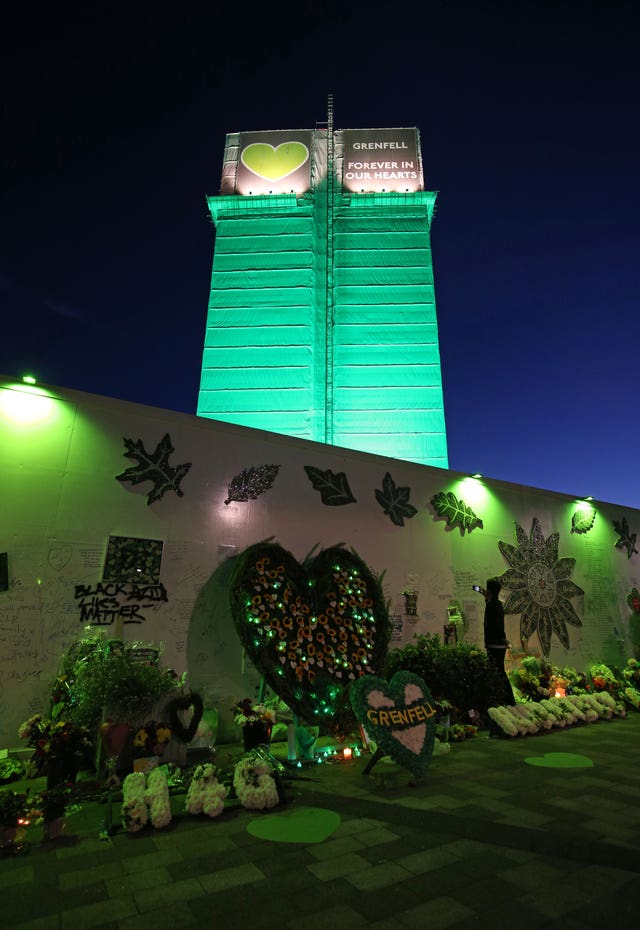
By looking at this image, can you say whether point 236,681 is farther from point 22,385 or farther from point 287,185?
point 287,185

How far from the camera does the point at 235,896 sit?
2613mm

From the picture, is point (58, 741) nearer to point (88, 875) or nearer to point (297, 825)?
point (88, 875)

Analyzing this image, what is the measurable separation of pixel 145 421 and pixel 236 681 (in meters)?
4.24

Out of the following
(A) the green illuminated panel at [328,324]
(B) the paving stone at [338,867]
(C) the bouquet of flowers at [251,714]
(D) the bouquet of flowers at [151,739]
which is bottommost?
(B) the paving stone at [338,867]

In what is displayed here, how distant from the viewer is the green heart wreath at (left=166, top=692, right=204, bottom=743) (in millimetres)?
5117

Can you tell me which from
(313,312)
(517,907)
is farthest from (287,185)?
(517,907)

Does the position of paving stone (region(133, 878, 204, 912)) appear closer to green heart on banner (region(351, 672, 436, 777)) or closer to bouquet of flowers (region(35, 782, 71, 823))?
bouquet of flowers (region(35, 782, 71, 823))

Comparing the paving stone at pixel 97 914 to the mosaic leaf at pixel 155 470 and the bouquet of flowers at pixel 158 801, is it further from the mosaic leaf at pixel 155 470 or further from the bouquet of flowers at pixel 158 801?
the mosaic leaf at pixel 155 470

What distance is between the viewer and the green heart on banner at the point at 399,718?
460 cm

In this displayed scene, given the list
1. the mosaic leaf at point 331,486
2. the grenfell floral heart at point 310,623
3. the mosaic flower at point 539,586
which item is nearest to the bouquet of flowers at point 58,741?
the grenfell floral heart at point 310,623

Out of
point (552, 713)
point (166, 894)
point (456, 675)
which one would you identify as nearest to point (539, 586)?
point (552, 713)

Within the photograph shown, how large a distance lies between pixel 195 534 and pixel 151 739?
294 cm

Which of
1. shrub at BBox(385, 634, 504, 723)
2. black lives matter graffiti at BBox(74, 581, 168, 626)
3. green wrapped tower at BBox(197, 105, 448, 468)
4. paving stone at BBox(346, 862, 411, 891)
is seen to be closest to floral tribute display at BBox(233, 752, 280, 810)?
paving stone at BBox(346, 862, 411, 891)

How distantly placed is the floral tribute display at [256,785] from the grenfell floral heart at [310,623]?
159 cm
